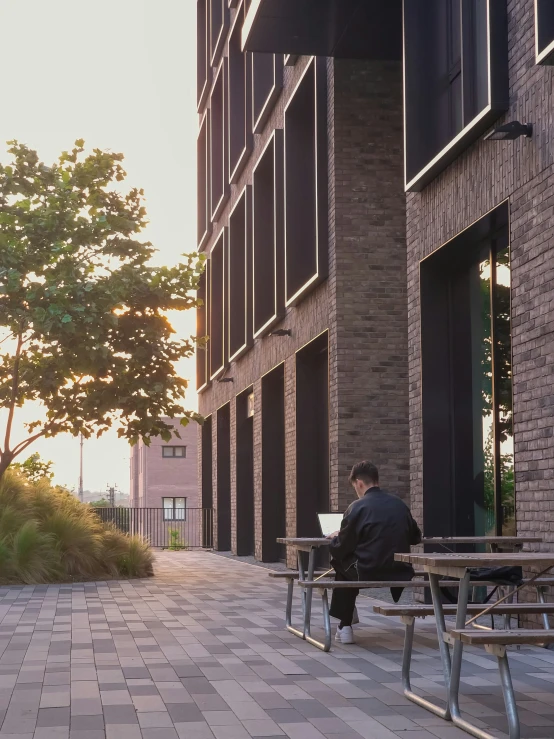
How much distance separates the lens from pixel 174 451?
72.9 metres

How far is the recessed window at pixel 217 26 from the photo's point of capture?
27.7m

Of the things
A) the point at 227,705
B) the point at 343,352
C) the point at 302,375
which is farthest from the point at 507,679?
the point at 302,375

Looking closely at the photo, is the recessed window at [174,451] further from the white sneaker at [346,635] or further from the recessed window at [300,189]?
the white sneaker at [346,635]

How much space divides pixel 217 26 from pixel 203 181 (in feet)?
18.0

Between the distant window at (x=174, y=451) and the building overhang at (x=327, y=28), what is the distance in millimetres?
58043

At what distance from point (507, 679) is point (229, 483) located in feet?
82.0

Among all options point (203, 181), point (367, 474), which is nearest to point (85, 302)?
point (367, 474)

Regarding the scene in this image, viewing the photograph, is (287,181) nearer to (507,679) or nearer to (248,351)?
(248,351)

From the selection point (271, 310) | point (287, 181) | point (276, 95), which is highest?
point (276, 95)

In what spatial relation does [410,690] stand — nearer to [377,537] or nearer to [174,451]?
[377,537]

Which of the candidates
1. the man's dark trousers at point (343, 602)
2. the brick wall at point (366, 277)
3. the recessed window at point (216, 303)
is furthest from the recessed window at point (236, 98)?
the man's dark trousers at point (343, 602)

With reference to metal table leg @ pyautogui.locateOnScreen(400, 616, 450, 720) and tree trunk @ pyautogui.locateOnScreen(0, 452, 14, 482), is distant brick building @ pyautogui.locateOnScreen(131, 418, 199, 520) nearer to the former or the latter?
tree trunk @ pyautogui.locateOnScreen(0, 452, 14, 482)

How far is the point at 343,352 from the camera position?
15242mm

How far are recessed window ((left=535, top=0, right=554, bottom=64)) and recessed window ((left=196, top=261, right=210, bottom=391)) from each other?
874 inches
